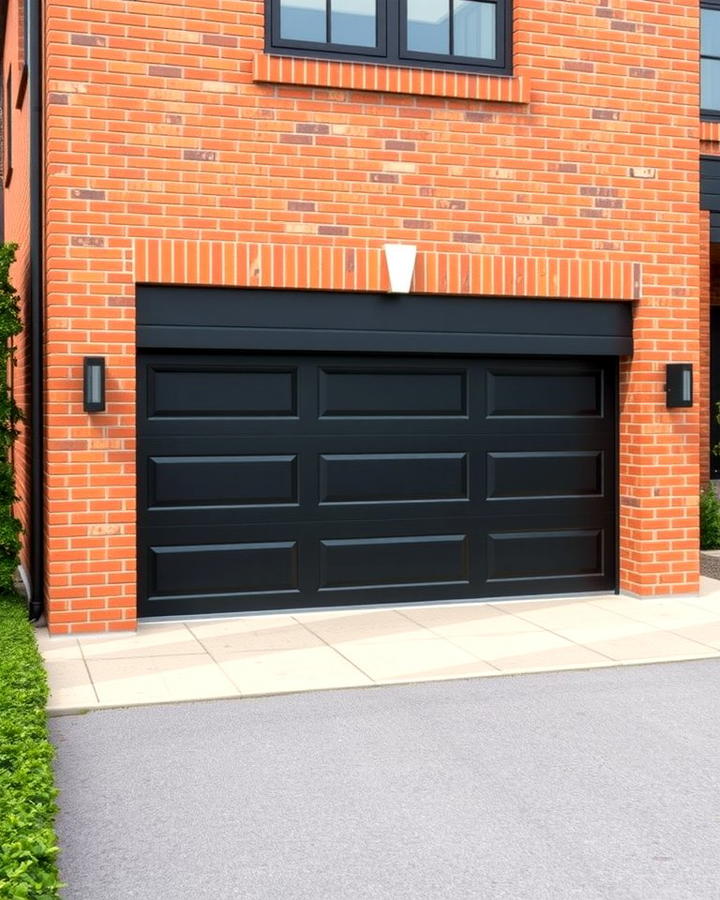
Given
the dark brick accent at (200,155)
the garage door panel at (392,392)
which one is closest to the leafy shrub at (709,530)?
the garage door panel at (392,392)

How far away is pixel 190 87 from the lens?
7648 millimetres

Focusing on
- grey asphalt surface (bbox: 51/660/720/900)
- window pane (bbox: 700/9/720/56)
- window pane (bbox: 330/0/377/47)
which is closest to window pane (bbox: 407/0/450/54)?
window pane (bbox: 330/0/377/47)

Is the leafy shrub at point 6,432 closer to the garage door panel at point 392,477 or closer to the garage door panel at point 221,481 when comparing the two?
the garage door panel at point 221,481

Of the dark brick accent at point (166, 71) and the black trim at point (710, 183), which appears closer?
the dark brick accent at point (166, 71)

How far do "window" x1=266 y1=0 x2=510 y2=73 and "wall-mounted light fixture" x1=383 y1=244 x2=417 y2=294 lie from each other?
1.37 meters

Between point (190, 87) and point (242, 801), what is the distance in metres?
4.99

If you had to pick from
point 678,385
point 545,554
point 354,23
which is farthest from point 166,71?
point 545,554

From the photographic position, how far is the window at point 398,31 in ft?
26.2

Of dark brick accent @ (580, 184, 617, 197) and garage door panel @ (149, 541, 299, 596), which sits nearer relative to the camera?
garage door panel @ (149, 541, 299, 596)

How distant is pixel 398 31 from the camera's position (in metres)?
8.17

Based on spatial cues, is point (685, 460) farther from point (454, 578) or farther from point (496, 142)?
point (496, 142)

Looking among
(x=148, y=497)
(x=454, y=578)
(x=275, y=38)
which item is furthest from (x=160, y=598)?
(x=275, y=38)

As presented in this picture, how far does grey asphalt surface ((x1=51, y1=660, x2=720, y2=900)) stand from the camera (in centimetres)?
383

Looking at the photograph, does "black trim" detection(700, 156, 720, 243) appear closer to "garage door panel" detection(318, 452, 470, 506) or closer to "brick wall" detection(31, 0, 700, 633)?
"brick wall" detection(31, 0, 700, 633)
